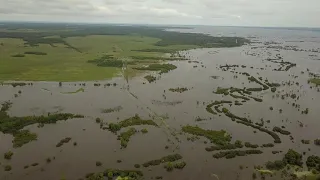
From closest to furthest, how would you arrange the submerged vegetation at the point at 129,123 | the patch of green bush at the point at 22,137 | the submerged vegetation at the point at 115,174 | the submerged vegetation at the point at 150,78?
1. the submerged vegetation at the point at 115,174
2. the patch of green bush at the point at 22,137
3. the submerged vegetation at the point at 129,123
4. the submerged vegetation at the point at 150,78

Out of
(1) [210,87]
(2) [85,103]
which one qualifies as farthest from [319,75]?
(2) [85,103]

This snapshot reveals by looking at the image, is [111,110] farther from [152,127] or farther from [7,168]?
[7,168]

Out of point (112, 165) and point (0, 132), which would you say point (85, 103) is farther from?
point (112, 165)

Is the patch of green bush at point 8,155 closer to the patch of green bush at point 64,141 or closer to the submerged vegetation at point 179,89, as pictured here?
the patch of green bush at point 64,141

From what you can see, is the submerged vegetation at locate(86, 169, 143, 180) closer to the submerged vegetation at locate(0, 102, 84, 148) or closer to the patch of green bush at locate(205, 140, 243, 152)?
the patch of green bush at locate(205, 140, 243, 152)

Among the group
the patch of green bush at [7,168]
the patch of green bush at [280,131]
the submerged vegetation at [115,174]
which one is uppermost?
the patch of green bush at [280,131]

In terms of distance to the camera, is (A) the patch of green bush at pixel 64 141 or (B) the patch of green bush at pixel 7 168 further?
(A) the patch of green bush at pixel 64 141

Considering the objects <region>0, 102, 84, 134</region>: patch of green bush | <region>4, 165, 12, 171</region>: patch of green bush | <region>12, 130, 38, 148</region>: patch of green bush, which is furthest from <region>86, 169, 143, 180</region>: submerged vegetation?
<region>0, 102, 84, 134</region>: patch of green bush

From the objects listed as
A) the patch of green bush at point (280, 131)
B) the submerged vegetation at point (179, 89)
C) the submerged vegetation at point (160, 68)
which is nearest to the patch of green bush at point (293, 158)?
the patch of green bush at point (280, 131)

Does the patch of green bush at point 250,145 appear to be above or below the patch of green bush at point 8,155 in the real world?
above
